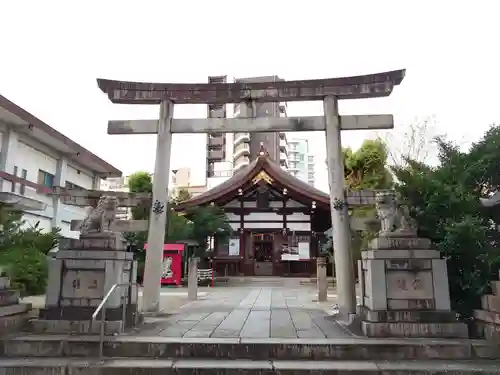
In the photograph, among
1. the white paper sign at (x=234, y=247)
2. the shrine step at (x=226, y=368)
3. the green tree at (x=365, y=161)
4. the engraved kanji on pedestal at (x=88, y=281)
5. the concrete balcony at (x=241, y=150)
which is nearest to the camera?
the shrine step at (x=226, y=368)

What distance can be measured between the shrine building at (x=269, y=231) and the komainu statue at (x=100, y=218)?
15256 millimetres

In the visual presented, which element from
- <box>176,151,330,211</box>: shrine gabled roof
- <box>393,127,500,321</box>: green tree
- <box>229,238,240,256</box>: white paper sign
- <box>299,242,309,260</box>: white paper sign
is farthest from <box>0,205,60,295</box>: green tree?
<box>299,242,309,260</box>: white paper sign

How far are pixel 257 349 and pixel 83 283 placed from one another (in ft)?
9.53

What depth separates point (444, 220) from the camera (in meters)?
6.08

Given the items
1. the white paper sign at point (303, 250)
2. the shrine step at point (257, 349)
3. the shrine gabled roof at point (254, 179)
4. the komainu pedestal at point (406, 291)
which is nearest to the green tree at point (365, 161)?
the shrine gabled roof at point (254, 179)

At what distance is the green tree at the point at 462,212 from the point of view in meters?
5.62

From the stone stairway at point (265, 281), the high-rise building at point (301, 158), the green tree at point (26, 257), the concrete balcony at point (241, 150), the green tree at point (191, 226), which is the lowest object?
the stone stairway at point (265, 281)

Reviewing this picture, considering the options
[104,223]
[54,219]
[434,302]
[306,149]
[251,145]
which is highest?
[306,149]

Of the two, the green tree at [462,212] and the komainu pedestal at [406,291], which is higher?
the green tree at [462,212]

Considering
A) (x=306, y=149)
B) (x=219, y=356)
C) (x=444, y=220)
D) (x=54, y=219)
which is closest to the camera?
(x=219, y=356)

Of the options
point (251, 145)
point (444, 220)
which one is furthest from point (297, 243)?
point (251, 145)

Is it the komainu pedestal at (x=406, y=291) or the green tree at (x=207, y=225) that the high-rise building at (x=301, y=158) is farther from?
the komainu pedestal at (x=406, y=291)

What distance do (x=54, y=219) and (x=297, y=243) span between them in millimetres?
13684

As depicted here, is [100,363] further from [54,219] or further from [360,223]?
[54,219]
